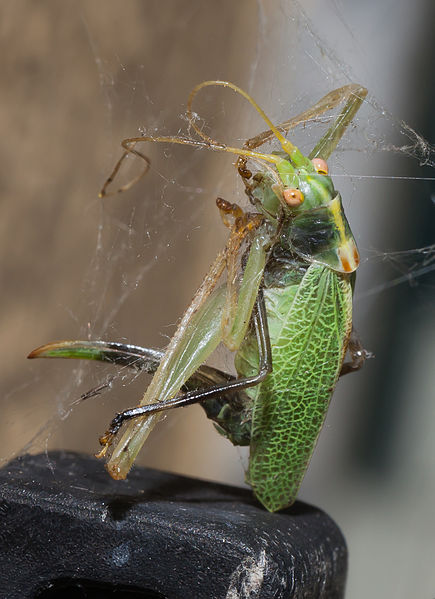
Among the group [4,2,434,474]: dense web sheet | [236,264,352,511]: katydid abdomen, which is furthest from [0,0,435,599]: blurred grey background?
[236,264,352,511]: katydid abdomen

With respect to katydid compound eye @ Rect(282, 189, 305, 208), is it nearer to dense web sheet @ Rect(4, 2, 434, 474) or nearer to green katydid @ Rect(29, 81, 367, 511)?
green katydid @ Rect(29, 81, 367, 511)

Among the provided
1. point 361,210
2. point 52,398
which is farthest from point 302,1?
point 52,398

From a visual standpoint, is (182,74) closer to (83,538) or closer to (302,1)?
(302,1)

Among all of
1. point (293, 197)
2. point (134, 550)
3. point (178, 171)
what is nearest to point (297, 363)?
point (293, 197)

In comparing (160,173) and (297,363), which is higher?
(160,173)

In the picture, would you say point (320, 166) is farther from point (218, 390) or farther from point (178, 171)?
point (178, 171)

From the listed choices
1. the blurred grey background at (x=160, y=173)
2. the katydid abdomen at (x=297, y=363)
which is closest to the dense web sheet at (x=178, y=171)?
the blurred grey background at (x=160, y=173)

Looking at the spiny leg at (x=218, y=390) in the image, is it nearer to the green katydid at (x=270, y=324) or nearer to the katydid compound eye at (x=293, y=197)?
the green katydid at (x=270, y=324)
